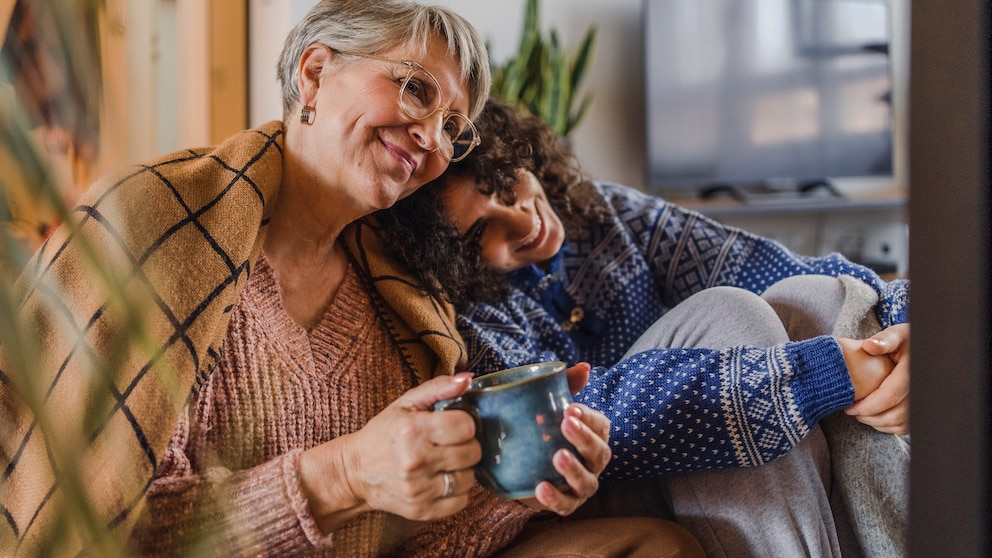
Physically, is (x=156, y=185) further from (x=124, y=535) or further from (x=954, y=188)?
(x=954, y=188)

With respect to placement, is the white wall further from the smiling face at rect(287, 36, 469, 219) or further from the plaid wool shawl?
the plaid wool shawl

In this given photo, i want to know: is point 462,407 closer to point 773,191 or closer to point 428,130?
point 428,130

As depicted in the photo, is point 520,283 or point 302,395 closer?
point 302,395

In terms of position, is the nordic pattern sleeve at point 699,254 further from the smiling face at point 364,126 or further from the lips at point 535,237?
the smiling face at point 364,126

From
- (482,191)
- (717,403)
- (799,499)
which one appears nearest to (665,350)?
(717,403)

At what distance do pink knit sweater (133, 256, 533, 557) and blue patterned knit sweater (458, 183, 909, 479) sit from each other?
0.15 metres

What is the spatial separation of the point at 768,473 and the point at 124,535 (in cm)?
58

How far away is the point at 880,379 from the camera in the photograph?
811mm

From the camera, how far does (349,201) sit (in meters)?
0.83

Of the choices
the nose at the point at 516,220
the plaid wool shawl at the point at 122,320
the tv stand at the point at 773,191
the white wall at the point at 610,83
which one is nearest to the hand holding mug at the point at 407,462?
the plaid wool shawl at the point at 122,320

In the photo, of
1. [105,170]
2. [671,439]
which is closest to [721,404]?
[671,439]

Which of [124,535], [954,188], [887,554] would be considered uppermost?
[954,188]

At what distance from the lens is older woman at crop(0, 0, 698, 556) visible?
62 centimetres

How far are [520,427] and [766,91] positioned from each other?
3.13 meters
